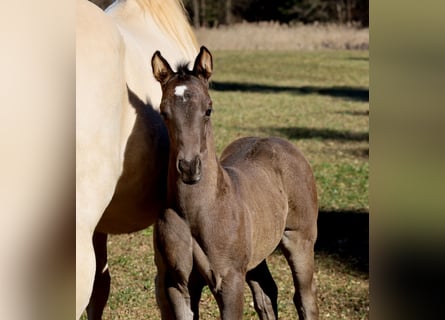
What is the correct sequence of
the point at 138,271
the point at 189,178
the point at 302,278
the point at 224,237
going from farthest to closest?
the point at 138,271
the point at 302,278
the point at 224,237
the point at 189,178

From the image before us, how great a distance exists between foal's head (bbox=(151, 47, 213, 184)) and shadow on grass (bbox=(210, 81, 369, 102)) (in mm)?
17298

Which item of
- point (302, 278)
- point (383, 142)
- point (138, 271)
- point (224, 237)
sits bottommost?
point (138, 271)

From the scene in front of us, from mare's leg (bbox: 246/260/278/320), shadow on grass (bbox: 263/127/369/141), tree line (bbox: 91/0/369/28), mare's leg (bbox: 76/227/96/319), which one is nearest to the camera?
mare's leg (bbox: 76/227/96/319)

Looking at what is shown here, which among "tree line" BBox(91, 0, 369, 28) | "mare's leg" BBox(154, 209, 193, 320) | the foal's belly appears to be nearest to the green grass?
the foal's belly

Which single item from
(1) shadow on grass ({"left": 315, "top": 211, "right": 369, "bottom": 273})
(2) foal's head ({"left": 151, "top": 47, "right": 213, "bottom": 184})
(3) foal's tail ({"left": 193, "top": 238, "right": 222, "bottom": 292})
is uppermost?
(2) foal's head ({"left": 151, "top": 47, "right": 213, "bottom": 184})

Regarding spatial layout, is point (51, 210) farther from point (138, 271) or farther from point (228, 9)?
point (228, 9)

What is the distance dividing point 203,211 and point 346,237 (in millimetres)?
4001

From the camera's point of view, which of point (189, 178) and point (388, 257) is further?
point (189, 178)

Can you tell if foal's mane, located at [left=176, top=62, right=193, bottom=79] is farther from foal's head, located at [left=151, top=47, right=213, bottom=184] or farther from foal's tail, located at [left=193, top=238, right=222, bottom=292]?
foal's tail, located at [left=193, top=238, right=222, bottom=292]

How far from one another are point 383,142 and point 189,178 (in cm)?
179

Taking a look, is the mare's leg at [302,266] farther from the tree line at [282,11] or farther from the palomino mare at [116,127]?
the tree line at [282,11]

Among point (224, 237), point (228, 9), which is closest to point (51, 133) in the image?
point (224, 237)

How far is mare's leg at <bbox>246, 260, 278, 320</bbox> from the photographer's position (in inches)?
150

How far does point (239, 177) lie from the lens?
3268 mm
